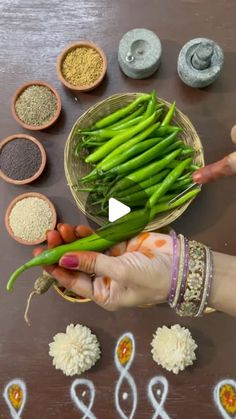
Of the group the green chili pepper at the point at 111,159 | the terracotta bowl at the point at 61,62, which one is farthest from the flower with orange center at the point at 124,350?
the terracotta bowl at the point at 61,62

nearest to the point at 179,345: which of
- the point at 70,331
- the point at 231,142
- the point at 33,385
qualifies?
the point at 70,331

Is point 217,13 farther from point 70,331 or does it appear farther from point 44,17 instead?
point 70,331

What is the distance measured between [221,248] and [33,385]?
2.05 feet

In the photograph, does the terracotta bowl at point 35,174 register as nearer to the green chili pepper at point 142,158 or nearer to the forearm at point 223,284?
the green chili pepper at point 142,158

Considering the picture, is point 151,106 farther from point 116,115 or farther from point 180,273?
point 180,273

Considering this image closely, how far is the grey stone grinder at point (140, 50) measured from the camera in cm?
123

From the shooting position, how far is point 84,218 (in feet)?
4.10

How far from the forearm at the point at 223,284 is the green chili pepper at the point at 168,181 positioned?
9.0 inches

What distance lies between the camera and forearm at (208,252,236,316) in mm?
1010

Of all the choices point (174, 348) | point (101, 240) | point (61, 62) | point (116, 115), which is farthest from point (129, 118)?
point (174, 348)

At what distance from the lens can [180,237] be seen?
1.03m

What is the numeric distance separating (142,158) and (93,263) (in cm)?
36

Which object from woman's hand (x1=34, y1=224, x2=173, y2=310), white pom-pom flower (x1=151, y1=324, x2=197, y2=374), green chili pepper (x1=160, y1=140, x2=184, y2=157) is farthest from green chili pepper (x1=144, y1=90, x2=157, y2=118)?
white pom-pom flower (x1=151, y1=324, x2=197, y2=374)

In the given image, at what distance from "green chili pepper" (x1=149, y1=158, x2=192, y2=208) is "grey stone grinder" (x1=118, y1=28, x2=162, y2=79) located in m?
0.29
